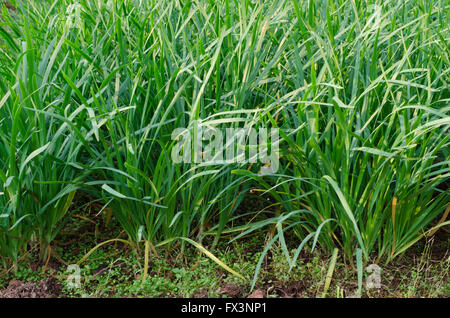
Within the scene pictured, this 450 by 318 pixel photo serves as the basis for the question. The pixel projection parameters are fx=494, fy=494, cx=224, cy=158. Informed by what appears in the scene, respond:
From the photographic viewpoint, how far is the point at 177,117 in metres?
1.75

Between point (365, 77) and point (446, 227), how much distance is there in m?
0.66

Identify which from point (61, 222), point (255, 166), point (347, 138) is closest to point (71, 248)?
point (61, 222)

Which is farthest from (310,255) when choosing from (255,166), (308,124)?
(308,124)

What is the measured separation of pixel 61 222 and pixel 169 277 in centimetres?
47

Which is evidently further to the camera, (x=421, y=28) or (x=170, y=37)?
(x=170, y=37)

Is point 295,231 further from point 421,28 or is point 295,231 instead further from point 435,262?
point 421,28

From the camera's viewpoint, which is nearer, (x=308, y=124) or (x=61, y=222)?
(x=308, y=124)

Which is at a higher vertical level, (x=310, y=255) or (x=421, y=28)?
(x=421, y=28)

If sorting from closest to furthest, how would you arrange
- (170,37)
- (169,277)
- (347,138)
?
1. (347,138)
2. (169,277)
3. (170,37)

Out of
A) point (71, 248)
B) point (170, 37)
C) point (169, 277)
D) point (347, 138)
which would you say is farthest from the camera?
point (170, 37)

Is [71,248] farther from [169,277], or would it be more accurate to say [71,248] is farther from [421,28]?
[421,28]

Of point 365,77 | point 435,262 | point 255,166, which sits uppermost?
point 365,77

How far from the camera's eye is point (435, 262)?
70.1 inches

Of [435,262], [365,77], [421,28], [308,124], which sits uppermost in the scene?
[421,28]
